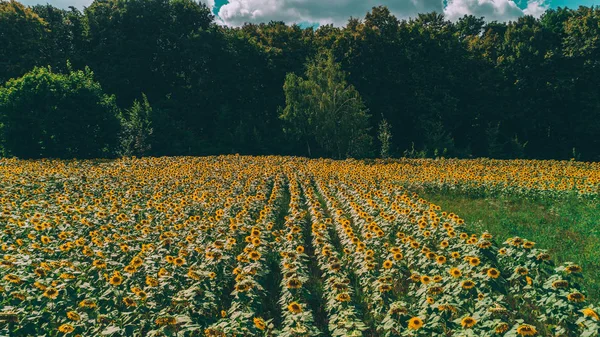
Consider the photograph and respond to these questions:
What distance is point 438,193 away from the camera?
595 inches

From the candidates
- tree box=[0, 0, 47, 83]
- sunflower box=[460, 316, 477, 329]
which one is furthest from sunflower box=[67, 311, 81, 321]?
tree box=[0, 0, 47, 83]

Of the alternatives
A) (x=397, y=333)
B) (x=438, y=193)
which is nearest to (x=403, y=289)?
(x=397, y=333)

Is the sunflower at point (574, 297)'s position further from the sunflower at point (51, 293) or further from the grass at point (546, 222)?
the sunflower at point (51, 293)

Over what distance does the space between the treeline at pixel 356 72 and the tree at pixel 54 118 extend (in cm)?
951

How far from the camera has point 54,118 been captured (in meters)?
25.5

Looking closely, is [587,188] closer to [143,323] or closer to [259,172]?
[259,172]

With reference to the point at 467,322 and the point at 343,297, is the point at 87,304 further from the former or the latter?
the point at 467,322

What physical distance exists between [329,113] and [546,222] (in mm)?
19588

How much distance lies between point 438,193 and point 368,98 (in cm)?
2652

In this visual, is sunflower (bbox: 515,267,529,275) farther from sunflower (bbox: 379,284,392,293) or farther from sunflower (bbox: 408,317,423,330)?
sunflower (bbox: 408,317,423,330)

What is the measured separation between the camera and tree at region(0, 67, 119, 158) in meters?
24.7

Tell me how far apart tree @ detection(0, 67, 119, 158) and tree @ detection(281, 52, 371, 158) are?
514 inches

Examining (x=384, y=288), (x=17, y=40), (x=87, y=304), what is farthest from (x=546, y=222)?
(x=17, y=40)

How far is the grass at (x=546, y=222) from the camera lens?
25.0 feet
